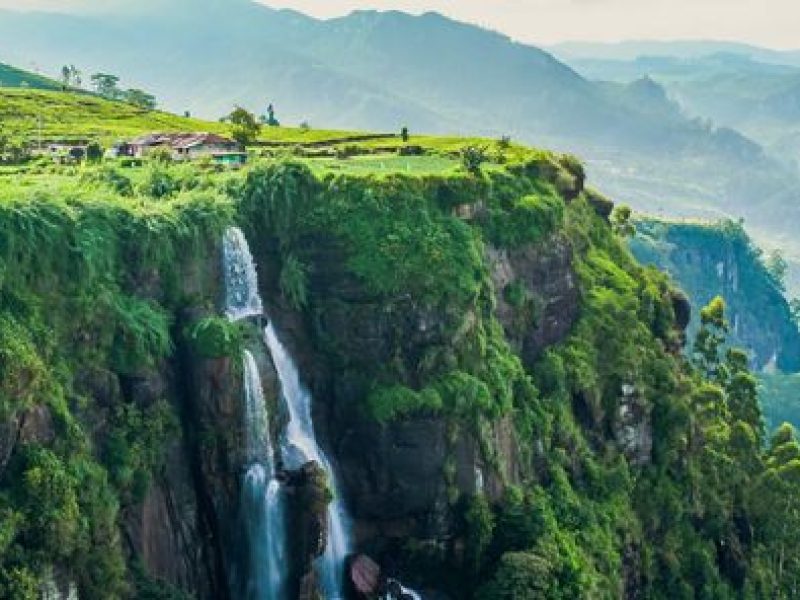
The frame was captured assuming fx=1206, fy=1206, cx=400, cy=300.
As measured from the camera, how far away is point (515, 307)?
64.9 meters

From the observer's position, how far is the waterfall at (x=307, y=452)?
50625mm

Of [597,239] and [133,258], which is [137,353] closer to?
[133,258]

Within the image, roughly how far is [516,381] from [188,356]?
2095cm

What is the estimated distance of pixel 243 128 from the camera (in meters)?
76.8

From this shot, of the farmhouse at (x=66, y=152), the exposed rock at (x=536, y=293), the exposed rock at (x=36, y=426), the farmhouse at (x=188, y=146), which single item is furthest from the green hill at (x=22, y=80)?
the exposed rock at (x=36, y=426)

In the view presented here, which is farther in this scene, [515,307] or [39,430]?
[515,307]

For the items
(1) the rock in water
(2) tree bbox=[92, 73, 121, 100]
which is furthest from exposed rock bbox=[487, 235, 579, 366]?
(2) tree bbox=[92, 73, 121, 100]

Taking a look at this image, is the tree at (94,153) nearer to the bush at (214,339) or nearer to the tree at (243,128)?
the tree at (243,128)

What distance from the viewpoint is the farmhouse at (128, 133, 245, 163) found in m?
67.6

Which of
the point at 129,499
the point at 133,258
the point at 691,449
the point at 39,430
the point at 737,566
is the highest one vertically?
the point at 133,258

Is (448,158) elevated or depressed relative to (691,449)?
elevated

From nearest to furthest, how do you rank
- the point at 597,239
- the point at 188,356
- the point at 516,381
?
the point at 188,356, the point at 516,381, the point at 597,239

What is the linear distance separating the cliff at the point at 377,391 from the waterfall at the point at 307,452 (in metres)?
0.73

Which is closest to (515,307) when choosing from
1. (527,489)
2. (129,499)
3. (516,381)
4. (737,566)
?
(516,381)
